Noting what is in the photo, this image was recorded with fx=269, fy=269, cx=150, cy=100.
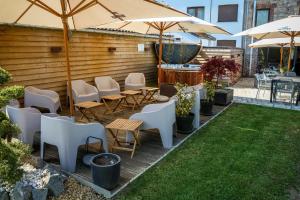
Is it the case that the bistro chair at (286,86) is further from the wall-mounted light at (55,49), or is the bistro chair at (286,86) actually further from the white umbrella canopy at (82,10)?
the wall-mounted light at (55,49)

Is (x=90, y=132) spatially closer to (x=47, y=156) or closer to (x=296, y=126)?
(x=47, y=156)

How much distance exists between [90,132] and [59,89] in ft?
13.8

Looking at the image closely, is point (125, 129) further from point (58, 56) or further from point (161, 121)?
point (58, 56)

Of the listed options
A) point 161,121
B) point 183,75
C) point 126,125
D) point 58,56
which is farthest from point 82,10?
point 183,75

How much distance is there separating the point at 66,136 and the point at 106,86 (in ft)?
17.0

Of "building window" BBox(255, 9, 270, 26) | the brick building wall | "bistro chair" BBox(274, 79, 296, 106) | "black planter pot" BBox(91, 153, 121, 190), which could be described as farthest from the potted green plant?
"building window" BBox(255, 9, 270, 26)

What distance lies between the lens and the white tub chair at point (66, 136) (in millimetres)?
3773

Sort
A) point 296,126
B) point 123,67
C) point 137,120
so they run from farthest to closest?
point 123,67, point 296,126, point 137,120

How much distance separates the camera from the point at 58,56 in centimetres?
764

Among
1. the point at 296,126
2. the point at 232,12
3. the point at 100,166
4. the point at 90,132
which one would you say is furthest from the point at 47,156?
the point at 232,12

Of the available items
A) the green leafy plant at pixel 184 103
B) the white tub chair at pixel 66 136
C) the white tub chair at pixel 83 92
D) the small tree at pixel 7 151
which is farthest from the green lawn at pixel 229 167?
the white tub chair at pixel 83 92

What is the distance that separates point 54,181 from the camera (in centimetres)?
336

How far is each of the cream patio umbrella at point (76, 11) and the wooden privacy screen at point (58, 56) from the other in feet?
2.82

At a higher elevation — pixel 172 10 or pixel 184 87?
pixel 172 10
